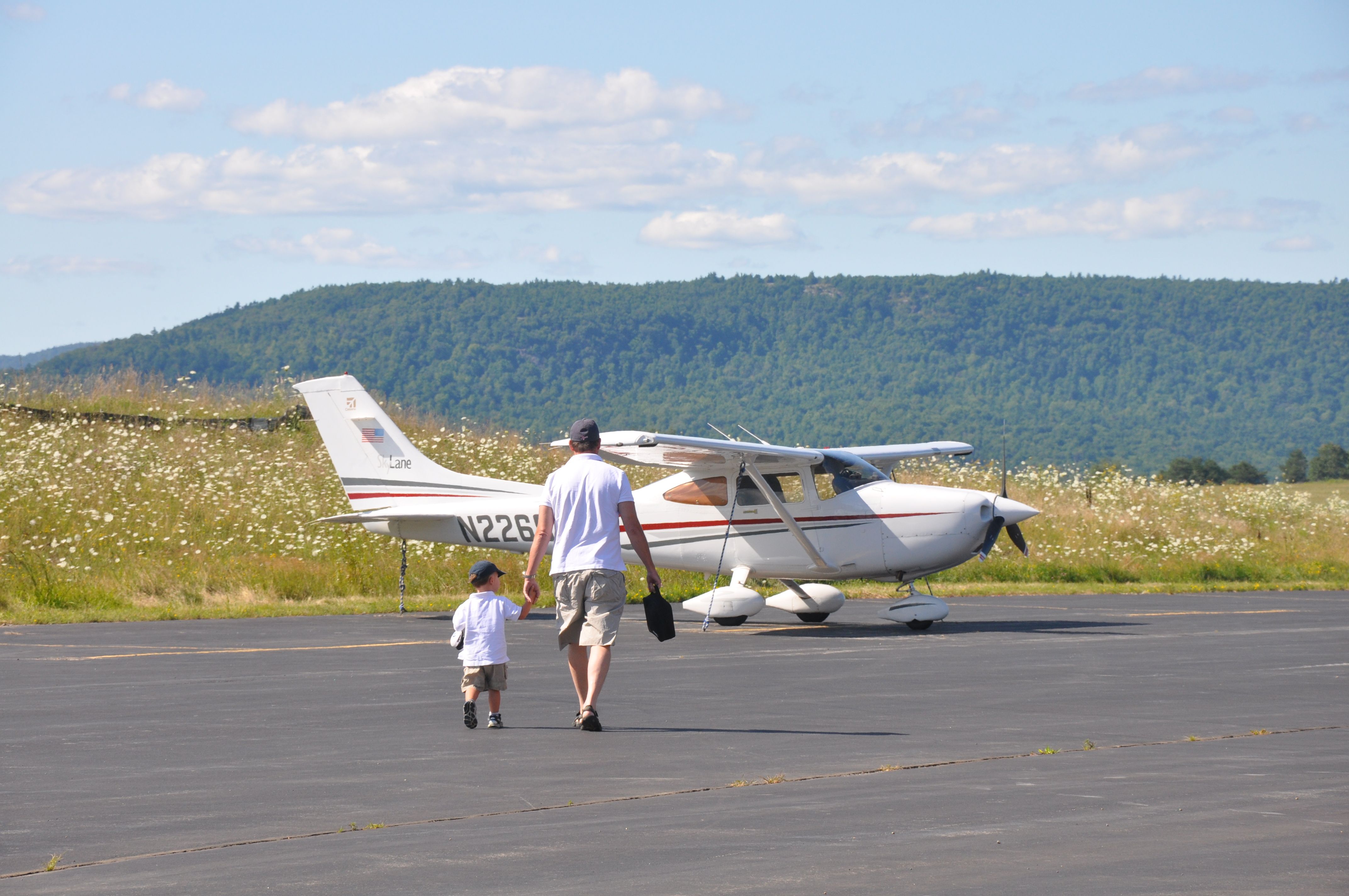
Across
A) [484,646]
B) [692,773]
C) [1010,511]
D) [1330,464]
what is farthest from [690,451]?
[1330,464]

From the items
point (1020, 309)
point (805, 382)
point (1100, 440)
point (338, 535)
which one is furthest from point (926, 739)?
point (1020, 309)

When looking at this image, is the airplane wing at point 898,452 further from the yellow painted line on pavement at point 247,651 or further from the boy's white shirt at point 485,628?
the boy's white shirt at point 485,628

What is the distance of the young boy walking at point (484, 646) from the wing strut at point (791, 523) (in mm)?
8473

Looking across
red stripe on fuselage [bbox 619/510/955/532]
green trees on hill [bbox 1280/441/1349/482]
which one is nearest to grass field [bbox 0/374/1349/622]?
red stripe on fuselage [bbox 619/510/955/532]

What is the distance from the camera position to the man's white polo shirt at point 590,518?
9641 millimetres

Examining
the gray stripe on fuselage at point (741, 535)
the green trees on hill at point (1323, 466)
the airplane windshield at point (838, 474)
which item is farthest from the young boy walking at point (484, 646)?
the green trees on hill at point (1323, 466)

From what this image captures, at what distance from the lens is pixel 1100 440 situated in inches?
5359

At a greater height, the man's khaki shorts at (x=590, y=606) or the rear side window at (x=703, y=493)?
the rear side window at (x=703, y=493)

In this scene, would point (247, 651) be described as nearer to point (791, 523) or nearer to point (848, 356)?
point (791, 523)

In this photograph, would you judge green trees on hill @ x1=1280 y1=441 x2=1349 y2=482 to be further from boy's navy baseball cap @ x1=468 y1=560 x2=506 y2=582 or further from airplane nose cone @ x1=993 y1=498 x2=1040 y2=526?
boy's navy baseball cap @ x1=468 y1=560 x2=506 y2=582

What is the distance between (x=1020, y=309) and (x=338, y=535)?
164 m

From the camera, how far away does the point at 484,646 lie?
9.70m

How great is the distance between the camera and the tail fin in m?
20.5

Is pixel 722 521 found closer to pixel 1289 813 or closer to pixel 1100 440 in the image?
pixel 1289 813
